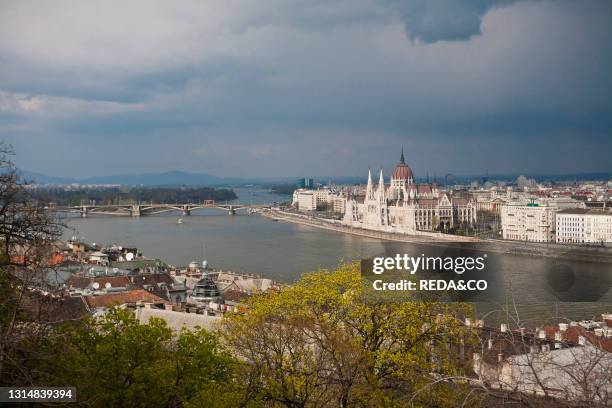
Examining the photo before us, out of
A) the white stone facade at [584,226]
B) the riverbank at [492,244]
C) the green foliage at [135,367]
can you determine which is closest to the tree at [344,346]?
the green foliage at [135,367]

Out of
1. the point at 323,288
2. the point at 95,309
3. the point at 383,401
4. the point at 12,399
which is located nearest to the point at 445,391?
the point at 383,401

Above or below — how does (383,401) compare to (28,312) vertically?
below

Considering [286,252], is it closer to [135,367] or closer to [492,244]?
[492,244]

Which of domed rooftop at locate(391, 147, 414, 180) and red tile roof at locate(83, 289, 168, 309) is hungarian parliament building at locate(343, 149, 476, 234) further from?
red tile roof at locate(83, 289, 168, 309)

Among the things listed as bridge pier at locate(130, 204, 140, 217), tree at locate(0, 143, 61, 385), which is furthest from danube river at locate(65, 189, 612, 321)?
bridge pier at locate(130, 204, 140, 217)

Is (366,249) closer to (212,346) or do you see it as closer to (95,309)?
(95,309)

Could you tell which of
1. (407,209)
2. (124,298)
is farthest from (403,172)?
(124,298)
